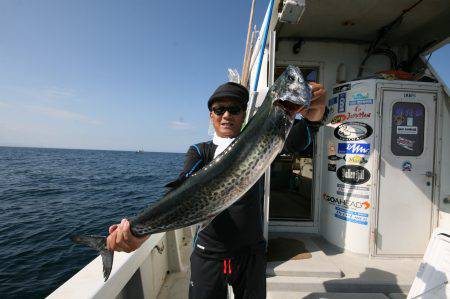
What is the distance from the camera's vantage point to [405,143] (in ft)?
15.3

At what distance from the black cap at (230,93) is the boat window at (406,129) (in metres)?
3.67

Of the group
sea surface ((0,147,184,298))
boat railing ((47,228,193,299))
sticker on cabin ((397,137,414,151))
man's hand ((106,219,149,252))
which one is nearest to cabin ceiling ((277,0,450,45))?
sticker on cabin ((397,137,414,151))

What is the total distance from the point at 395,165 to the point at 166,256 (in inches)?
182

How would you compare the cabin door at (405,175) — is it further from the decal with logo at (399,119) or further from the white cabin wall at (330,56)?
the white cabin wall at (330,56)

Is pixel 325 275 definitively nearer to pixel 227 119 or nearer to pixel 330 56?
pixel 227 119

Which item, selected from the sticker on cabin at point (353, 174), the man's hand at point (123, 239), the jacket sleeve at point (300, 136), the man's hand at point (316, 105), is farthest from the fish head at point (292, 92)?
the sticker on cabin at point (353, 174)

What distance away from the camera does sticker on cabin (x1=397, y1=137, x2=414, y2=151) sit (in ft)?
15.2

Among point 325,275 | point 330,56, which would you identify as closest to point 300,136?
point 325,275

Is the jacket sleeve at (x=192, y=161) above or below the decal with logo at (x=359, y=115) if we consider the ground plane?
below

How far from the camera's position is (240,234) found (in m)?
2.20

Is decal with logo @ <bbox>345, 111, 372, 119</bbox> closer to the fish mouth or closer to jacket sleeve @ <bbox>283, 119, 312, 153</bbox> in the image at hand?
jacket sleeve @ <bbox>283, 119, 312, 153</bbox>

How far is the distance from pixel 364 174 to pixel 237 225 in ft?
11.4

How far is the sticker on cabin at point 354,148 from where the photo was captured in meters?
4.64

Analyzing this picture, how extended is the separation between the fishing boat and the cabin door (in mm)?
18
